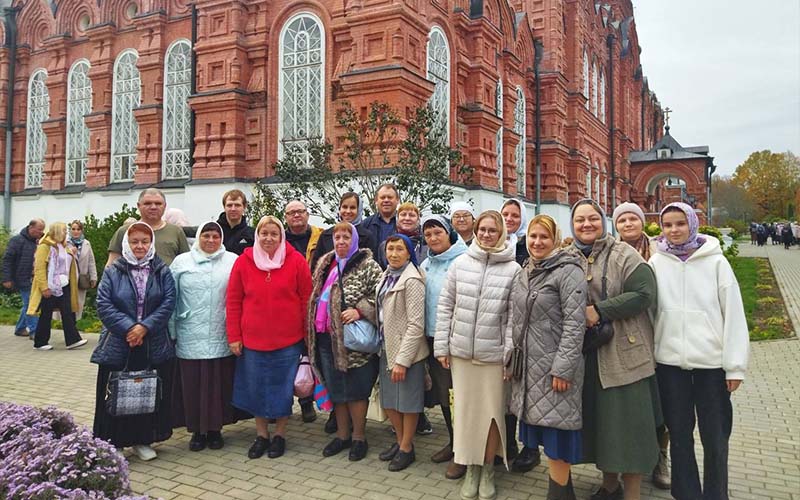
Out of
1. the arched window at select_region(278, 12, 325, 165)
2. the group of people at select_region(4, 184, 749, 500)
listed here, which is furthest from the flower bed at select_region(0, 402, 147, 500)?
the arched window at select_region(278, 12, 325, 165)

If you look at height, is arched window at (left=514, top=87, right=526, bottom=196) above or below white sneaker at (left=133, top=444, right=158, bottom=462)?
above

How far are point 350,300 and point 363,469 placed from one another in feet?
4.24

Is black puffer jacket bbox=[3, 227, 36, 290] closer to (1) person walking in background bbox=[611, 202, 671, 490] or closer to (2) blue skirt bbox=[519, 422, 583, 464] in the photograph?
(2) blue skirt bbox=[519, 422, 583, 464]

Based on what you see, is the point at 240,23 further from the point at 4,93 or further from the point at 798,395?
the point at 798,395

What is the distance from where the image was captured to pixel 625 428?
11.9 ft

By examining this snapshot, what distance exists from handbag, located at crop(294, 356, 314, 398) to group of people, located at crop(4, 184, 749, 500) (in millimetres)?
83

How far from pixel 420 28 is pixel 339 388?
9.98 meters

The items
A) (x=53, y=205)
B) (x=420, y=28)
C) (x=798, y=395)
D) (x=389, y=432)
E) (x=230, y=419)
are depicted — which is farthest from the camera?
(x=53, y=205)

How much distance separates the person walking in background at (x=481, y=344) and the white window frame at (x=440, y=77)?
33.2ft

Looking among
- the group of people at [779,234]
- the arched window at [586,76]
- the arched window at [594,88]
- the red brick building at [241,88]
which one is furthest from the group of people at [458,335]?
the group of people at [779,234]

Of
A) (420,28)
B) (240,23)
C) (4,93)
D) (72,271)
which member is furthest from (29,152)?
(420,28)

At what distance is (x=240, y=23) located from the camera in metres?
14.2

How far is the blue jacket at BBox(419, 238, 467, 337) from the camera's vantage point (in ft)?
14.8

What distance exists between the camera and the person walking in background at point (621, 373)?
A: 360cm
